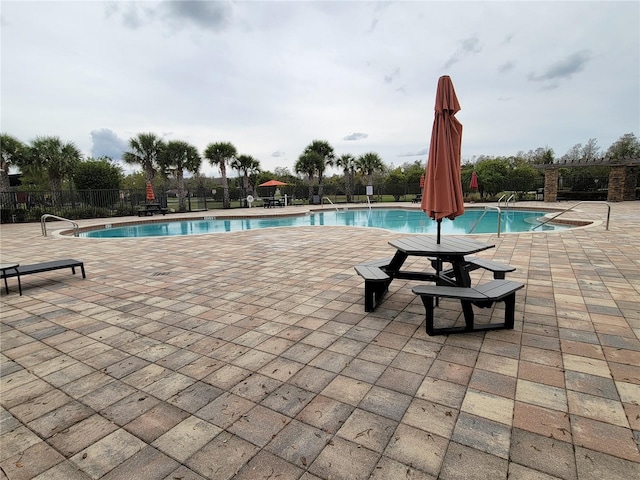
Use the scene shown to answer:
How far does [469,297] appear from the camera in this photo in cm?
270

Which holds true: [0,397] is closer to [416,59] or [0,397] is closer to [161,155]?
[416,59]

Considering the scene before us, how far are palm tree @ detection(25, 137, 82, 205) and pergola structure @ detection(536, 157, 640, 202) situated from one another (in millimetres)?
27754

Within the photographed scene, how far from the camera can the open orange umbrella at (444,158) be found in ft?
10.7

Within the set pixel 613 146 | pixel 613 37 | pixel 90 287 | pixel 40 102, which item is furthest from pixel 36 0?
pixel 613 146

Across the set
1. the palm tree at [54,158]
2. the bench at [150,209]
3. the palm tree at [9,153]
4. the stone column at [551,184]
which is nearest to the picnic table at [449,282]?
the bench at [150,209]

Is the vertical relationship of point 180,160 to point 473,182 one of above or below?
above

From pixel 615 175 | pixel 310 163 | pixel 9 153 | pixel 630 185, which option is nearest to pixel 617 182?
pixel 615 175

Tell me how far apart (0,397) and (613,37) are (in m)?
15.2

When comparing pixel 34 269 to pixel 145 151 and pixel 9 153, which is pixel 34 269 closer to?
pixel 145 151

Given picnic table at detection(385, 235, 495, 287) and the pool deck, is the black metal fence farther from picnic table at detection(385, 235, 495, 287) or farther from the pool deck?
picnic table at detection(385, 235, 495, 287)

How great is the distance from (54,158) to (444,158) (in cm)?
2052

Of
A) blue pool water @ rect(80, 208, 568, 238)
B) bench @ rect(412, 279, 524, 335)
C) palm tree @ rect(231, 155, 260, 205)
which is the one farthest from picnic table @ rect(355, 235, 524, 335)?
palm tree @ rect(231, 155, 260, 205)

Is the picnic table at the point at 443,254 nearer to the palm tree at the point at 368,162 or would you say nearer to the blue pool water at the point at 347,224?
the blue pool water at the point at 347,224

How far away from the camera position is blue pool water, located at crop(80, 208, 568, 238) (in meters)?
13.5
